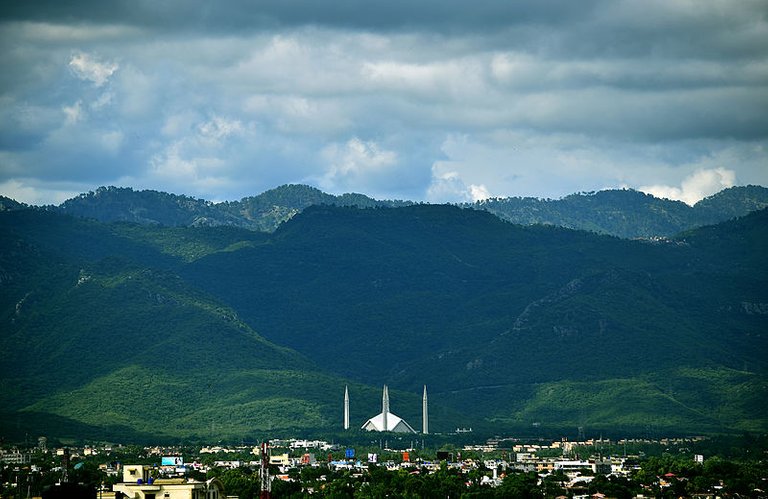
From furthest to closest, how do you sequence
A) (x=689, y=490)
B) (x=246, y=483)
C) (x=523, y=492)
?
1. (x=689, y=490)
2. (x=523, y=492)
3. (x=246, y=483)

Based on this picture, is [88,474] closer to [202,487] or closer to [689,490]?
[689,490]

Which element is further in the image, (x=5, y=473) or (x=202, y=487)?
(x=5, y=473)

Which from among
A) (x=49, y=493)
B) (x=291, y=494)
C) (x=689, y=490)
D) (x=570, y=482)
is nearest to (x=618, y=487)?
(x=689, y=490)

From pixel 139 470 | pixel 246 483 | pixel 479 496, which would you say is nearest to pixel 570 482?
pixel 479 496

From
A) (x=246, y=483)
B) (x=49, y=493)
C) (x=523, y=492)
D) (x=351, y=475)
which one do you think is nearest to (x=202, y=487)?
(x=49, y=493)

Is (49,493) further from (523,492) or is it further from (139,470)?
(523,492)

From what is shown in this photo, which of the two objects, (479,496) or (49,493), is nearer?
(49,493)

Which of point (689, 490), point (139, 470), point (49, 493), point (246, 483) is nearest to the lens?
point (49, 493)

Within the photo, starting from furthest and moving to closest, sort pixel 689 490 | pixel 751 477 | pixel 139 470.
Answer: pixel 751 477 < pixel 689 490 < pixel 139 470

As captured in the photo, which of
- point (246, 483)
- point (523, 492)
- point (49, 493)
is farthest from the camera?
point (523, 492)
